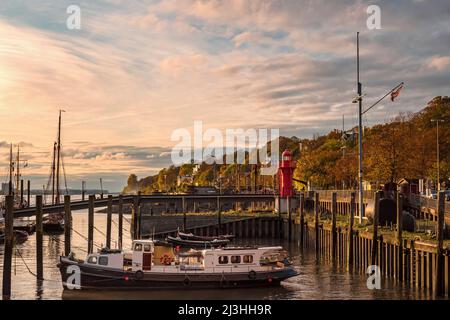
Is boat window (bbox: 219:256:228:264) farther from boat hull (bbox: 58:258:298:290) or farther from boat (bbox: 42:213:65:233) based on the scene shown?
boat (bbox: 42:213:65:233)

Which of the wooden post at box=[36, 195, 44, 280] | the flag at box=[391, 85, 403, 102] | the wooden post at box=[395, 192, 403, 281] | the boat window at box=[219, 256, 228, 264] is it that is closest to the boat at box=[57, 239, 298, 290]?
the boat window at box=[219, 256, 228, 264]

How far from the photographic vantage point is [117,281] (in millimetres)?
48750

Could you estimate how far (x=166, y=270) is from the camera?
161 feet

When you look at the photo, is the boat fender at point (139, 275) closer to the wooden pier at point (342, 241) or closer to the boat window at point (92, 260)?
the boat window at point (92, 260)

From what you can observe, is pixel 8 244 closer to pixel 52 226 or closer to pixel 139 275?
pixel 139 275

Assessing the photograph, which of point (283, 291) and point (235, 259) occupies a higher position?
point (235, 259)

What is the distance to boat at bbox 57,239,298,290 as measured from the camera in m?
48.8

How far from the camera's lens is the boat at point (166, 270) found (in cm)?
4875

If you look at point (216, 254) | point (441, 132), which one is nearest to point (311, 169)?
point (441, 132)

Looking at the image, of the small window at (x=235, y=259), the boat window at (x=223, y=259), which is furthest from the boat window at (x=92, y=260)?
the small window at (x=235, y=259)

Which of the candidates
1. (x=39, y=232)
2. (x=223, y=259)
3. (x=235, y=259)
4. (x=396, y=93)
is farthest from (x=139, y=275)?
(x=396, y=93)

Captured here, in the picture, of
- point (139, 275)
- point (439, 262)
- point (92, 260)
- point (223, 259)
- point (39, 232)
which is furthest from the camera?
point (223, 259)

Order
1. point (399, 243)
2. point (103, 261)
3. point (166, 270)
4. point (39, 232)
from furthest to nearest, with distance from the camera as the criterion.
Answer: point (39, 232) → point (103, 261) → point (166, 270) → point (399, 243)
